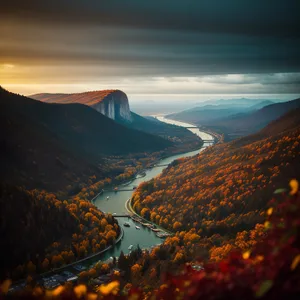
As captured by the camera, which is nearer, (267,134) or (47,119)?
(267,134)

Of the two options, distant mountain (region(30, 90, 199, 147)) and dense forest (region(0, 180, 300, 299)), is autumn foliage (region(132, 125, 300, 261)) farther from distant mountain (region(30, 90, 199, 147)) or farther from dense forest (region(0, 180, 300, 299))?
distant mountain (region(30, 90, 199, 147))

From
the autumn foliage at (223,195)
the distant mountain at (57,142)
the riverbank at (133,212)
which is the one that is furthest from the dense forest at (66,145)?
the autumn foliage at (223,195)

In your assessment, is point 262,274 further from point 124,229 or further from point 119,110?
point 119,110

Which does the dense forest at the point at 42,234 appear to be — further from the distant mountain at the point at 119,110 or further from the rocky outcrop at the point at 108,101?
the rocky outcrop at the point at 108,101

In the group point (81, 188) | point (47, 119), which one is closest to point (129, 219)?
point (81, 188)

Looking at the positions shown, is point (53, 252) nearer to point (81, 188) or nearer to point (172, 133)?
point (81, 188)

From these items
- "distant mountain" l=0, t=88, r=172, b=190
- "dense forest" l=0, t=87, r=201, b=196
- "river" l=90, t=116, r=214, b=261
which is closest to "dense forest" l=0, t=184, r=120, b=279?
"river" l=90, t=116, r=214, b=261

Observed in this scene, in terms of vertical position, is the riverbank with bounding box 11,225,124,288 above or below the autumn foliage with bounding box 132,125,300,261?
below

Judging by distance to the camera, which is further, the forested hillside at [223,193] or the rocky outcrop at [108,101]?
the rocky outcrop at [108,101]
